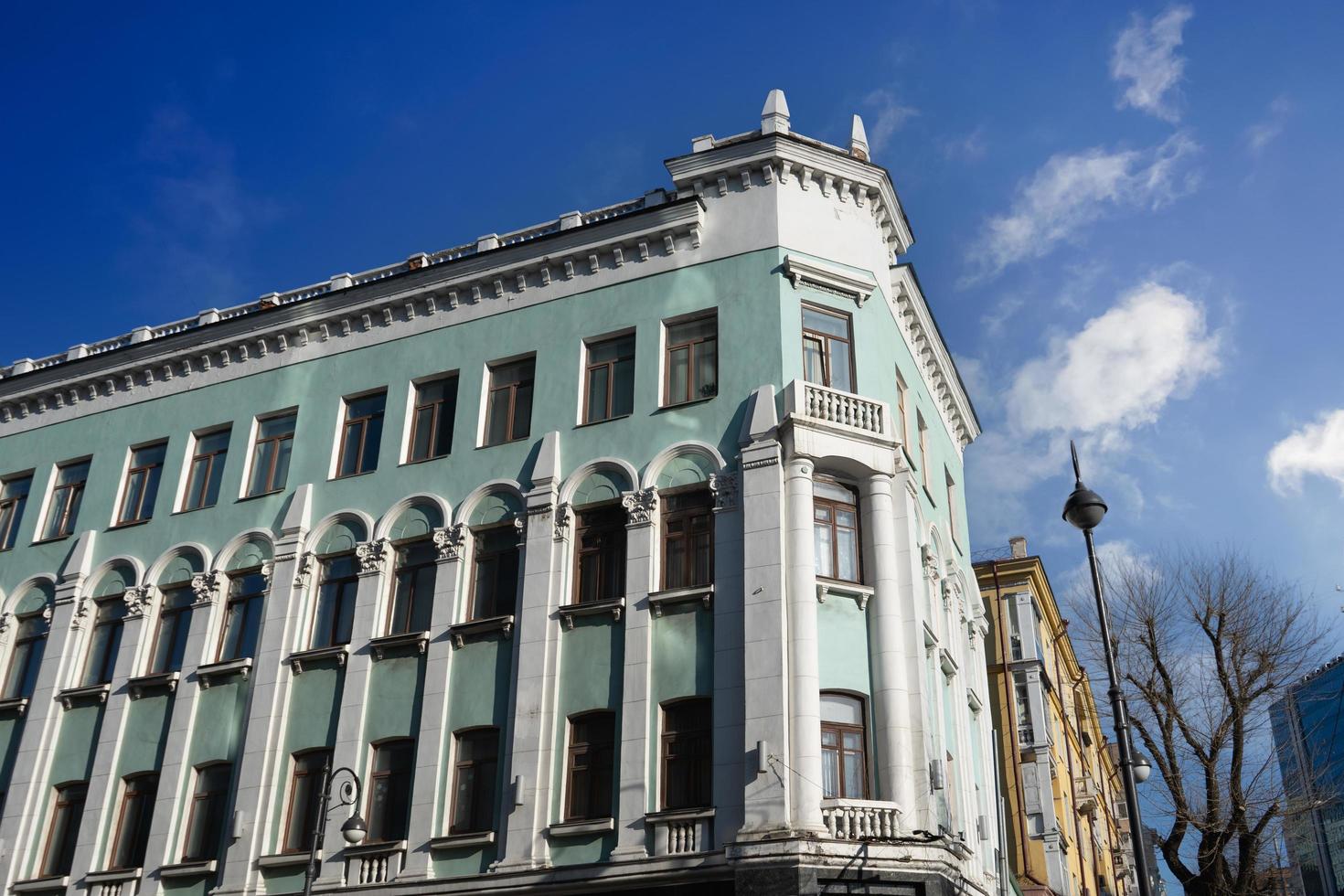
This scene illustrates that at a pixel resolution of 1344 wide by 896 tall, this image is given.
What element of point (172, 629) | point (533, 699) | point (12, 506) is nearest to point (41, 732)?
point (172, 629)

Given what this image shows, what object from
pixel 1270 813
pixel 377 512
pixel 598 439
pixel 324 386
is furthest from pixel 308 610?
Result: pixel 1270 813

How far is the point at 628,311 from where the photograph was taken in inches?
1072

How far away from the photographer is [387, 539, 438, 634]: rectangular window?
86.3 feet

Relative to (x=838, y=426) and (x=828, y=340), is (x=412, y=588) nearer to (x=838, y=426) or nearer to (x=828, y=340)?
(x=838, y=426)

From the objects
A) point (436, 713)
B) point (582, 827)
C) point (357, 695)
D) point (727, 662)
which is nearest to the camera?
point (582, 827)

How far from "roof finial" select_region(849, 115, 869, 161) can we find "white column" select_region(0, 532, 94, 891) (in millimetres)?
21708

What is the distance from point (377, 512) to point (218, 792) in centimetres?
694

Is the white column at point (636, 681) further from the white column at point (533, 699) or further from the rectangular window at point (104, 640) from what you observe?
the rectangular window at point (104, 640)

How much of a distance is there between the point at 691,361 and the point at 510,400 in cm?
452

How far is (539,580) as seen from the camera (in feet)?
81.7

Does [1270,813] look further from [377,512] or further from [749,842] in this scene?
[377,512]

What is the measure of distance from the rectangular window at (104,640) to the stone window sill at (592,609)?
12477 mm

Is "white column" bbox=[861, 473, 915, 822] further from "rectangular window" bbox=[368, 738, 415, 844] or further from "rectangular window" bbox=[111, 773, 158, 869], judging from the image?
"rectangular window" bbox=[111, 773, 158, 869]

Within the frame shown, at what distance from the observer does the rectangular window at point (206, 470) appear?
3062 cm
